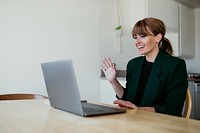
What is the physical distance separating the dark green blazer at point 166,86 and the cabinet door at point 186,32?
2447mm

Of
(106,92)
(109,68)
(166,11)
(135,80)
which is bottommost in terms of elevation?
(106,92)

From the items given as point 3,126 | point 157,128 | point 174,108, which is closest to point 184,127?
point 157,128

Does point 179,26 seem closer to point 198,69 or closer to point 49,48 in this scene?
point 198,69

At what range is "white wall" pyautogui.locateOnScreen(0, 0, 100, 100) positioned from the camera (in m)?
2.45

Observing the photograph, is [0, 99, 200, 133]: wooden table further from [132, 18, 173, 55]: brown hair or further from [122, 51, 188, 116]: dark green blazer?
[132, 18, 173, 55]: brown hair

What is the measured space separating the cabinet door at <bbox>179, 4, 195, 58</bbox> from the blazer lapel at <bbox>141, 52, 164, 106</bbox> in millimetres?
2451

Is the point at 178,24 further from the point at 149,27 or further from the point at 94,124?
the point at 94,124

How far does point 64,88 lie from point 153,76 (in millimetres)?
598

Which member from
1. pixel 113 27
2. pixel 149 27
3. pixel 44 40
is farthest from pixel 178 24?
pixel 149 27

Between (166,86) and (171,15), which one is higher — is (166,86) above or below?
below

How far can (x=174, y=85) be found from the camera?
1352 millimetres

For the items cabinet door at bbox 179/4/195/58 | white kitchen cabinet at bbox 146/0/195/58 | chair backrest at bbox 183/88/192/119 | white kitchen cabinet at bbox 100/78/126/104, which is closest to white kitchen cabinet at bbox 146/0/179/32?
white kitchen cabinet at bbox 146/0/195/58

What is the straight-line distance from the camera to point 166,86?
1.38m

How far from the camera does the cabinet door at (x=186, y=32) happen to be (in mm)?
3790
